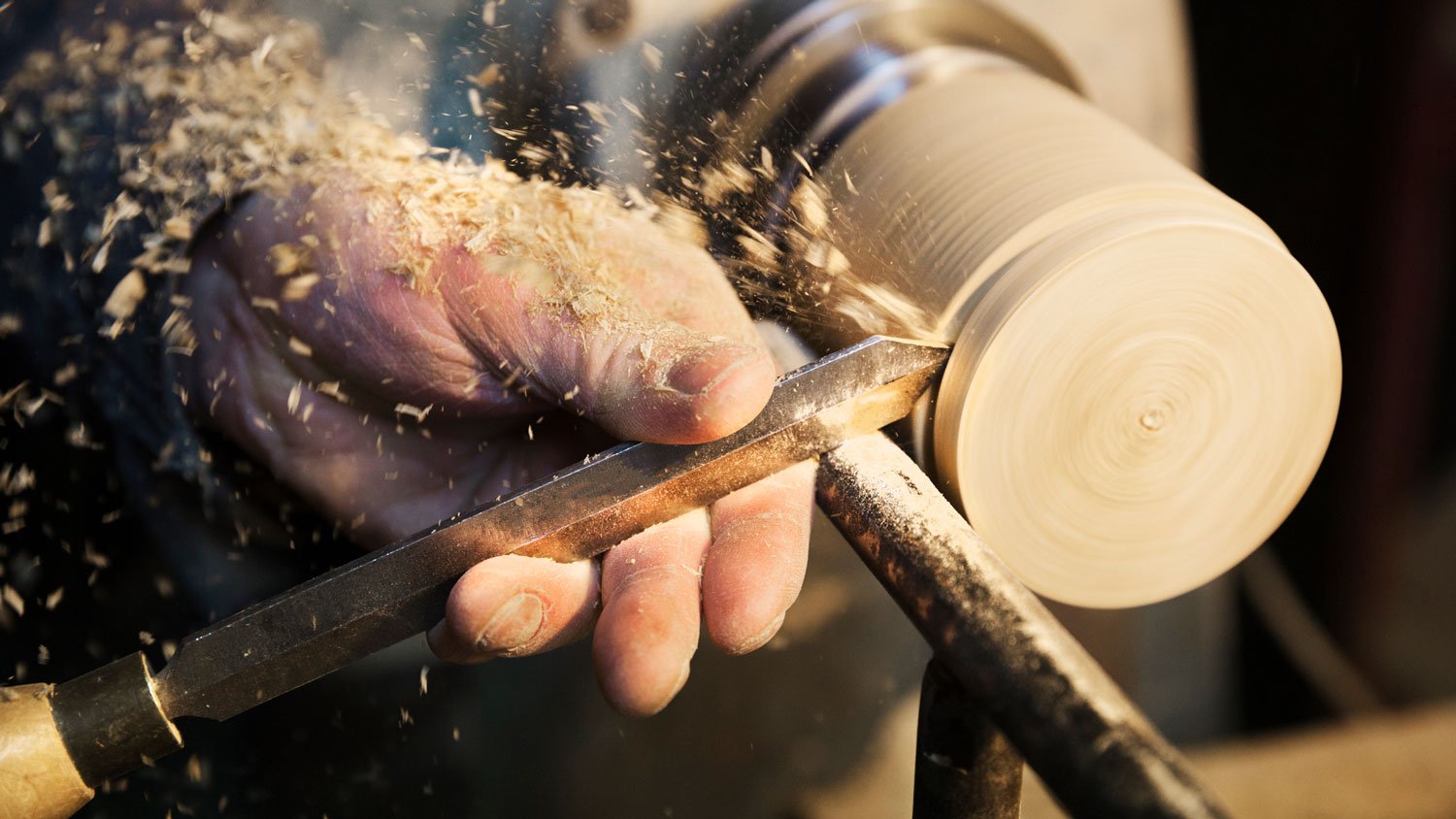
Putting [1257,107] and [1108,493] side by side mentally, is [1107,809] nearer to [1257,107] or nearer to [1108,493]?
[1108,493]

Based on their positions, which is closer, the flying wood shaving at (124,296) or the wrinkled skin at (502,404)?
the wrinkled skin at (502,404)

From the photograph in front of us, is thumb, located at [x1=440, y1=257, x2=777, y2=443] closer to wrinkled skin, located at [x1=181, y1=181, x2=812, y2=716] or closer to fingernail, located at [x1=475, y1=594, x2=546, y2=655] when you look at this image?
wrinkled skin, located at [x1=181, y1=181, x2=812, y2=716]

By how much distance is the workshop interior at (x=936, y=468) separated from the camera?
67cm

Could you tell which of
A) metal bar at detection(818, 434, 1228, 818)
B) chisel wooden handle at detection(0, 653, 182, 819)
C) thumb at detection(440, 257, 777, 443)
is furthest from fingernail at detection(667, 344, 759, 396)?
chisel wooden handle at detection(0, 653, 182, 819)

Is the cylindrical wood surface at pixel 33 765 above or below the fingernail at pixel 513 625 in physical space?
below

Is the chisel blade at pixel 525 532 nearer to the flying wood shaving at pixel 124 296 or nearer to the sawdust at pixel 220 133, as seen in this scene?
the sawdust at pixel 220 133

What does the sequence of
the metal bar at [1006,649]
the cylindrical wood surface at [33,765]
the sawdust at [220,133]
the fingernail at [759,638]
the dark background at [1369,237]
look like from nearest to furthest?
1. the metal bar at [1006,649]
2. the cylindrical wood surface at [33,765]
3. the fingernail at [759,638]
4. the sawdust at [220,133]
5. the dark background at [1369,237]

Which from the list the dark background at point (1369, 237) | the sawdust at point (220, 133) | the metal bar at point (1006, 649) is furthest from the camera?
the dark background at point (1369, 237)

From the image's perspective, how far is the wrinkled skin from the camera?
698mm

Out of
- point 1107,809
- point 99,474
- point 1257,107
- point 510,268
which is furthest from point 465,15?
point 1257,107

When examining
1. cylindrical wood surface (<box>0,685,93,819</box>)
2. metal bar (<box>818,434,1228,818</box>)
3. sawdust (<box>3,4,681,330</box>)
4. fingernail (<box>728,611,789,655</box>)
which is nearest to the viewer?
metal bar (<box>818,434,1228,818</box>)

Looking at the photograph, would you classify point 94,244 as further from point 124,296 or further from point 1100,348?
point 1100,348

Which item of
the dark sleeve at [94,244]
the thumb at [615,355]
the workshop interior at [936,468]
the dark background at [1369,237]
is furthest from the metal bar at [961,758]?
the dark background at [1369,237]

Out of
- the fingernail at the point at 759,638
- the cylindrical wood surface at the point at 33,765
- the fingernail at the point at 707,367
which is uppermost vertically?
the fingernail at the point at 707,367
